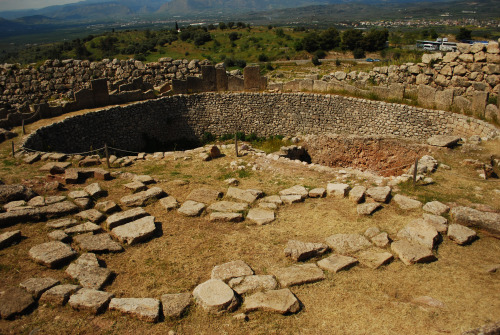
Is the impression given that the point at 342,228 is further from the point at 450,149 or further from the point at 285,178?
the point at 450,149

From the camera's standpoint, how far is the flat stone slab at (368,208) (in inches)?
329

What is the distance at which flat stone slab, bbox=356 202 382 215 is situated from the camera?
27.4 feet

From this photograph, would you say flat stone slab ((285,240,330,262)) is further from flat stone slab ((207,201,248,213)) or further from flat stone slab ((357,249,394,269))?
flat stone slab ((207,201,248,213))

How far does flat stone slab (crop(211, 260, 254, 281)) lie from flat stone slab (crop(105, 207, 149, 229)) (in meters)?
2.67

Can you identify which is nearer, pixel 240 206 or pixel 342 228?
pixel 342 228

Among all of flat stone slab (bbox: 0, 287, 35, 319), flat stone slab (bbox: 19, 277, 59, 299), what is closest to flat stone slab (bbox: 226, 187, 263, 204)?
flat stone slab (bbox: 19, 277, 59, 299)

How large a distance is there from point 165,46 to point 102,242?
50.6 m

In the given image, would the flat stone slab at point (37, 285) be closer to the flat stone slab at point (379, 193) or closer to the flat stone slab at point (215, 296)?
the flat stone slab at point (215, 296)

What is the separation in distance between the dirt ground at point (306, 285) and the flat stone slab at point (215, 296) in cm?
15

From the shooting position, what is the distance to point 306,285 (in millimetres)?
6031

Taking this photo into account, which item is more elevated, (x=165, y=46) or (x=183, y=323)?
(x=165, y=46)

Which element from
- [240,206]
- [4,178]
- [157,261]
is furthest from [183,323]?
[4,178]

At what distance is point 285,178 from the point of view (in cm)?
1110

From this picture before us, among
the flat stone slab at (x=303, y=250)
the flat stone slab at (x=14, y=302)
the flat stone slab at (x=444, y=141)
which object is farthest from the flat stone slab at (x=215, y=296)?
the flat stone slab at (x=444, y=141)
